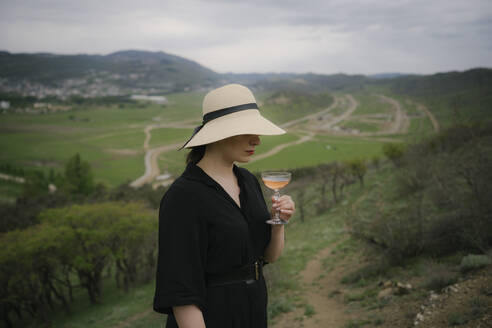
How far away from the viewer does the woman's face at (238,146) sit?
2.23 m

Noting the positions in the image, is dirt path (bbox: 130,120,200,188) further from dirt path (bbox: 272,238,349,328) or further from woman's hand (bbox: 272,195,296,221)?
woman's hand (bbox: 272,195,296,221)

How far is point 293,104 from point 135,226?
100373 mm

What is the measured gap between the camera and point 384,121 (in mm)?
90375

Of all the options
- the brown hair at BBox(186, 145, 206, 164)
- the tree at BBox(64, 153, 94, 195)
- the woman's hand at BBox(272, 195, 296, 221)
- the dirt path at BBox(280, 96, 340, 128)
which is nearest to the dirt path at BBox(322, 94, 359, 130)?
the dirt path at BBox(280, 96, 340, 128)

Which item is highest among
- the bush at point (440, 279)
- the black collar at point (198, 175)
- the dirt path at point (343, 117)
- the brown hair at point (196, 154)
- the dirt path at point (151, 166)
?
the dirt path at point (343, 117)

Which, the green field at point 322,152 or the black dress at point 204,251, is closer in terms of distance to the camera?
the black dress at point 204,251

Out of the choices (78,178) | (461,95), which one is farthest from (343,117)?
(78,178)

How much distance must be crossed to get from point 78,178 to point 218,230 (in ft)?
182

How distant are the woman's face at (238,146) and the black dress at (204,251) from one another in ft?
0.76

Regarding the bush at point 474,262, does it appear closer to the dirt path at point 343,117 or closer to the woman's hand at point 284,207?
the woman's hand at point 284,207

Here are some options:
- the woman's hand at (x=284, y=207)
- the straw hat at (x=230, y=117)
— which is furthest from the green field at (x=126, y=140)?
the straw hat at (x=230, y=117)

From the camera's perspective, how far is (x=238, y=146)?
7.36 feet

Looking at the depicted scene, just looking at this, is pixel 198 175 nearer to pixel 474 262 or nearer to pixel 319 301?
pixel 474 262

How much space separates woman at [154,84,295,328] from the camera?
1.91 metres
